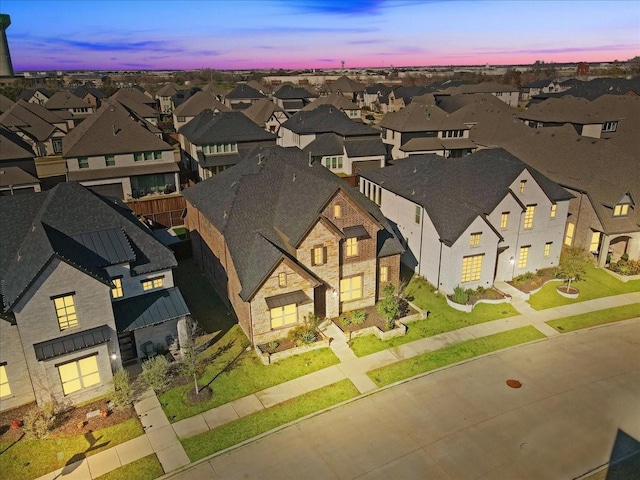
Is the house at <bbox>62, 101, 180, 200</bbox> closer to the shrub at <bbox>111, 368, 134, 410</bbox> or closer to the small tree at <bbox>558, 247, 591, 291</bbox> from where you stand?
→ the shrub at <bbox>111, 368, 134, 410</bbox>

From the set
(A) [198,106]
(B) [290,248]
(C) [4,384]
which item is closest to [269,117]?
(A) [198,106]

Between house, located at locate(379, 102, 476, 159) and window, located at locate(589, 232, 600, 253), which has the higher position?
house, located at locate(379, 102, 476, 159)

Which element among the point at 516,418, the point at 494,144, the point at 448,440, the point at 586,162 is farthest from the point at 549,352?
the point at 494,144

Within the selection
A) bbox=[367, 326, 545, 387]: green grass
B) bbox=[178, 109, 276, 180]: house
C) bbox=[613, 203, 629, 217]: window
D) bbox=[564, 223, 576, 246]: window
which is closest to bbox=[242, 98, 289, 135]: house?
bbox=[178, 109, 276, 180]: house

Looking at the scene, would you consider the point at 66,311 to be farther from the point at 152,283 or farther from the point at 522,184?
the point at 522,184

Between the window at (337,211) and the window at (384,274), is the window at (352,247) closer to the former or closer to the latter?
the window at (337,211)

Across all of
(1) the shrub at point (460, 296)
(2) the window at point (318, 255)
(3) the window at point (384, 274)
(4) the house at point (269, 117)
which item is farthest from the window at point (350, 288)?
(4) the house at point (269, 117)

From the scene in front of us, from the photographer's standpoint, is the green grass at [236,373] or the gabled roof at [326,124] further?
the gabled roof at [326,124]

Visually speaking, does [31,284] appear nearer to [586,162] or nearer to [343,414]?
[343,414]
